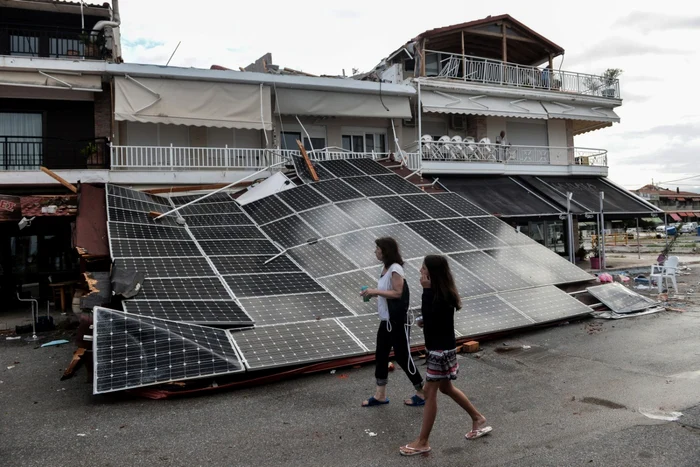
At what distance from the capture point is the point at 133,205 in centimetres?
1048

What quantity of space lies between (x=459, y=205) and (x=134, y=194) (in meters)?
7.83

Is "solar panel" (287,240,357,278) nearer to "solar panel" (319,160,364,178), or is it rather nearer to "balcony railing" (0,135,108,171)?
"solar panel" (319,160,364,178)

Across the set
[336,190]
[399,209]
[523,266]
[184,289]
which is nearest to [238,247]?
[184,289]

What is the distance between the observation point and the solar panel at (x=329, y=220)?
9961mm

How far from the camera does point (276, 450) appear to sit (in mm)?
4242

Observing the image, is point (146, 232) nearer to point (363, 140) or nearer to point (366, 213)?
point (366, 213)

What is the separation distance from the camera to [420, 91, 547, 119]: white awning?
19078 mm

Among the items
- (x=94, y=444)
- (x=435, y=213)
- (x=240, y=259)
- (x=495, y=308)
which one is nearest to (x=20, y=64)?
(x=240, y=259)

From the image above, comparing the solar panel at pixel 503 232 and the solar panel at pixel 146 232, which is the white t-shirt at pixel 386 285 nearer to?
the solar panel at pixel 146 232

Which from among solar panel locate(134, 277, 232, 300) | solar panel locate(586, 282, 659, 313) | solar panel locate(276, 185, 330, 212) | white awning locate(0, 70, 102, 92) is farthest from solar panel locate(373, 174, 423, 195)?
white awning locate(0, 70, 102, 92)

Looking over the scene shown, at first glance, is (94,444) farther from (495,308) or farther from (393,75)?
(393,75)

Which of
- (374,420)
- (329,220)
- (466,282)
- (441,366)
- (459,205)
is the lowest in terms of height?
(374,420)

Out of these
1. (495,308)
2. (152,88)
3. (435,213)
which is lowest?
(495,308)

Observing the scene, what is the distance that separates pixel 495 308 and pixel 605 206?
13.9 m
